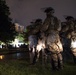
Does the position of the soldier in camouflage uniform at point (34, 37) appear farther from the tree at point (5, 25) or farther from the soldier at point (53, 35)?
the tree at point (5, 25)

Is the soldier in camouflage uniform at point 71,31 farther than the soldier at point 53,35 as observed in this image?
Yes

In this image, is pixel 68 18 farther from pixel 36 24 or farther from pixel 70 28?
pixel 36 24

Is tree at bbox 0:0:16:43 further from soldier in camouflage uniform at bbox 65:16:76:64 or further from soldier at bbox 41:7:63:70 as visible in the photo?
soldier at bbox 41:7:63:70

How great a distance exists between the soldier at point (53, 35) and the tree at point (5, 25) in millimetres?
44662

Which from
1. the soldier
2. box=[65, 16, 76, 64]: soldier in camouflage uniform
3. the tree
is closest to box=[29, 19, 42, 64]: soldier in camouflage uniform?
box=[65, 16, 76, 64]: soldier in camouflage uniform

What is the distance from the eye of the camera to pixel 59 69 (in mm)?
12430

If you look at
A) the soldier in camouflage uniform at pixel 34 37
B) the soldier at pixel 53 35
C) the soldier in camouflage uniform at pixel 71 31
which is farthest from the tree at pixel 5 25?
the soldier at pixel 53 35

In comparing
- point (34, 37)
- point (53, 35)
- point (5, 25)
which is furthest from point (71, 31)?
point (5, 25)

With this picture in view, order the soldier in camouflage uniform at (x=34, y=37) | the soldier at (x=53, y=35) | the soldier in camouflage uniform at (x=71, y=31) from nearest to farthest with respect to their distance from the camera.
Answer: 1. the soldier at (x=53, y=35)
2. the soldier in camouflage uniform at (x=71, y=31)
3. the soldier in camouflage uniform at (x=34, y=37)

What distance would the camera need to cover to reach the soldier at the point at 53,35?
12.2 m

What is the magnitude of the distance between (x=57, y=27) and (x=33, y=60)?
12.8ft

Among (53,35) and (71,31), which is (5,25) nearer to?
(71,31)

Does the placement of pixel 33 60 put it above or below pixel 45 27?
below

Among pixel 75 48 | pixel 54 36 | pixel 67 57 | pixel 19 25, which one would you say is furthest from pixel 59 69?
pixel 19 25
